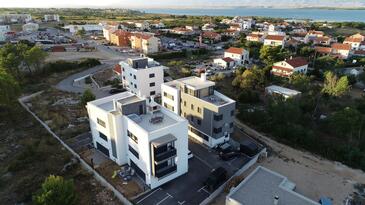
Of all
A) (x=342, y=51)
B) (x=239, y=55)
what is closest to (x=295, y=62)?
(x=239, y=55)

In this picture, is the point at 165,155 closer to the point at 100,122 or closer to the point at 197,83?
the point at 100,122

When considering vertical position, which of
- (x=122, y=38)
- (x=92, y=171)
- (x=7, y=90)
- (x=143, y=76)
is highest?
(x=122, y=38)

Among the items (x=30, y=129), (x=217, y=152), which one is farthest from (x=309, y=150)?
(x=30, y=129)

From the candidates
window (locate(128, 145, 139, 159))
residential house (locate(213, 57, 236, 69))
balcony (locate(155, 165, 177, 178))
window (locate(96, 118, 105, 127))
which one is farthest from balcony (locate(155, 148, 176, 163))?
residential house (locate(213, 57, 236, 69))

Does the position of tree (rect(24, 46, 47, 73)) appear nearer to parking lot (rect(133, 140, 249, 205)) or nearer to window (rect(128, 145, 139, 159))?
window (rect(128, 145, 139, 159))

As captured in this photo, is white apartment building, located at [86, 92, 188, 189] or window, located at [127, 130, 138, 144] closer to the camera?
white apartment building, located at [86, 92, 188, 189]

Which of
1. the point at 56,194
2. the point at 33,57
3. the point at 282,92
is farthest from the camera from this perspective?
the point at 33,57
